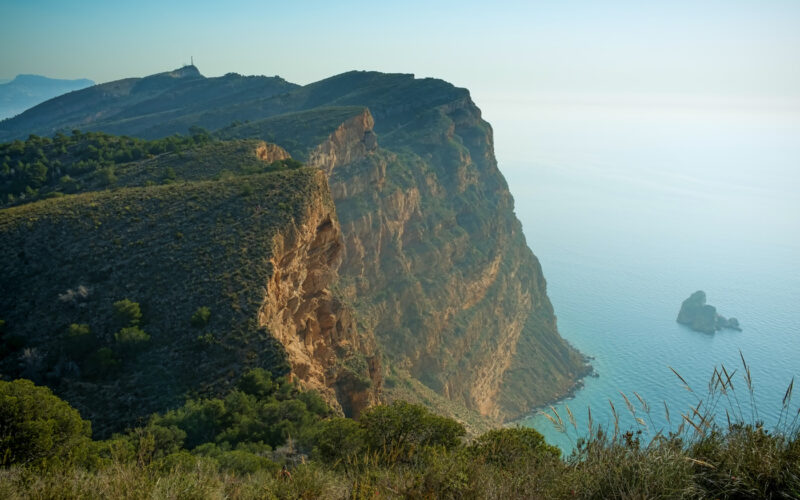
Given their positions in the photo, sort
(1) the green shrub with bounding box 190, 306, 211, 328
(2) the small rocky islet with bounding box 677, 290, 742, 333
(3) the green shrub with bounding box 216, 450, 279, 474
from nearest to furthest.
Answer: (3) the green shrub with bounding box 216, 450, 279, 474 → (1) the green shrub with bounding box 190, 306, 211, 328 → (2) the small rocky islet with bounding box 677, 290, 742, 333

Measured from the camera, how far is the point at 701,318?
302 ft

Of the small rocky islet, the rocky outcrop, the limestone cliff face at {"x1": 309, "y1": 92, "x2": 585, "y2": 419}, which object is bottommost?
the small rocky islet

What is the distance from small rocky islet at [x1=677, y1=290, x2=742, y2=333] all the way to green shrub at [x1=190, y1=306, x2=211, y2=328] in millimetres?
96542

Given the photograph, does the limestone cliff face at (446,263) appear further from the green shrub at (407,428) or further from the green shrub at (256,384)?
the green shrub at (407,428)

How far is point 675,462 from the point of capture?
677cm

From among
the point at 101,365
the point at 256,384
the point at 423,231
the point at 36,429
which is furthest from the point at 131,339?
the point at 423,231

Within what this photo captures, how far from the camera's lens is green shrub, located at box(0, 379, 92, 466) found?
465 inches

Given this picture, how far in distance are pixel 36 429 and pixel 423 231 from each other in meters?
49.9

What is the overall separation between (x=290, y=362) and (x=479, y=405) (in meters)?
41.5

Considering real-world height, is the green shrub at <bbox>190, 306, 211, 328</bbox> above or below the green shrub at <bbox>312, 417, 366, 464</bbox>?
above

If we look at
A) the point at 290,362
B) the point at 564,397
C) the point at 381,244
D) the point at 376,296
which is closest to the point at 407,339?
the point at 376,296

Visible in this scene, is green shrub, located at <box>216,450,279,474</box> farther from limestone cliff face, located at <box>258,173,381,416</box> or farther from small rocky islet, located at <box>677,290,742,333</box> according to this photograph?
small rocky islet, located at <box>677,290,742,333</box>

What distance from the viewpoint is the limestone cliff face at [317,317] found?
75.4 feet

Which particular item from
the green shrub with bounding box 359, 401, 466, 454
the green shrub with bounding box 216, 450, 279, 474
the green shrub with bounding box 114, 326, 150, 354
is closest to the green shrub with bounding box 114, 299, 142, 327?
the green shrub with bounding box 114, 326, 150, 354
